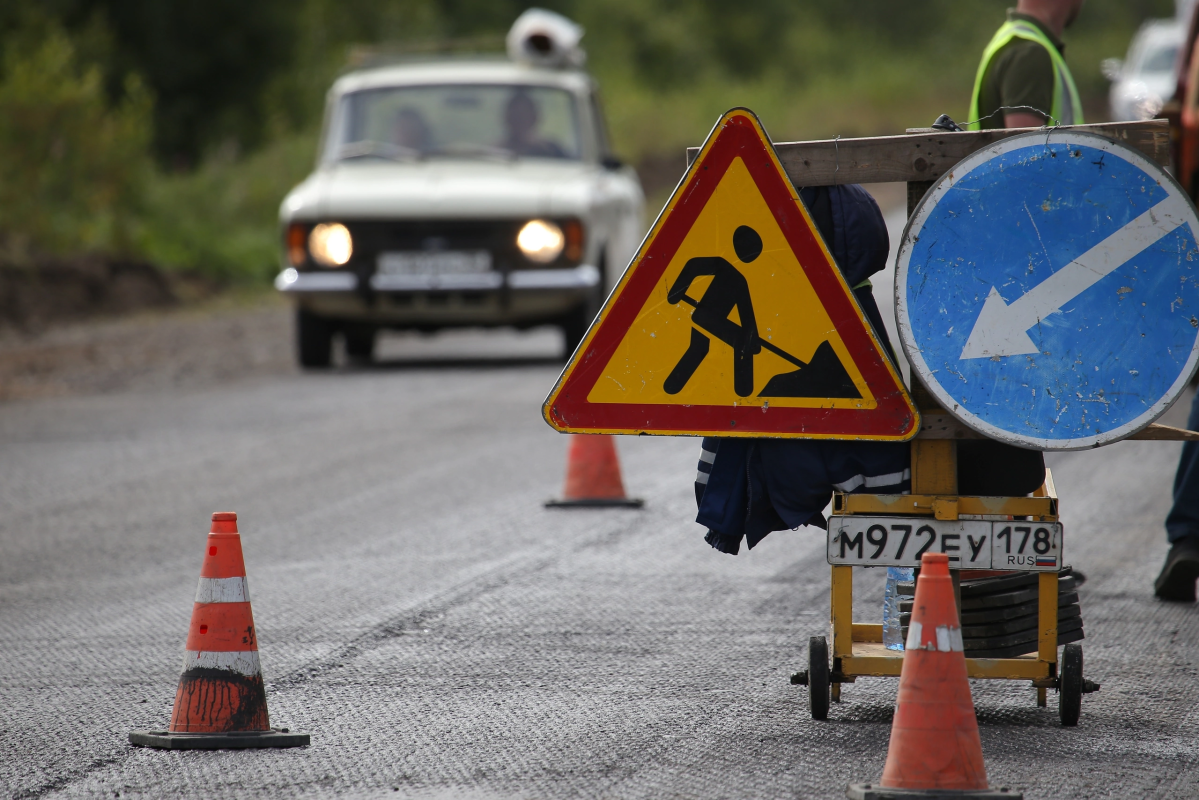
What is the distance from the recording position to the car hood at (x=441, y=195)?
40.5 feet

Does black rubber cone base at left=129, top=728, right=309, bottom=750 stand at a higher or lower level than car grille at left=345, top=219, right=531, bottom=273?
lower

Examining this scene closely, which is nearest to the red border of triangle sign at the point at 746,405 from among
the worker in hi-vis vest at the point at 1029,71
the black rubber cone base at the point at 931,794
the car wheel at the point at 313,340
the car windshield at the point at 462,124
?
the black rubber cone base at the point at 931,794

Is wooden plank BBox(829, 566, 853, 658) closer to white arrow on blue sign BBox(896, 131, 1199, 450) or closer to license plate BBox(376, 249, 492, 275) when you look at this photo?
white arrow on blue sign BBox(896, 131, 1199, 450)

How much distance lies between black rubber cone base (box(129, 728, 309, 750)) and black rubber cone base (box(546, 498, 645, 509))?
341 centimetres

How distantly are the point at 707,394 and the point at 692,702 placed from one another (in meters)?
0.87

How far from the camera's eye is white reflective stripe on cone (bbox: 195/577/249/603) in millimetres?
3898

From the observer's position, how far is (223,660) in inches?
152

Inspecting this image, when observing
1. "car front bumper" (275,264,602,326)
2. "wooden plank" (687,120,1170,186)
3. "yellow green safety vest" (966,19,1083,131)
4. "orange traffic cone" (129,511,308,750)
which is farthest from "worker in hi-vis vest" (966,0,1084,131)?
"car front bumper" (275,264,602,326)

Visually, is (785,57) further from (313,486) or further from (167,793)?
(167,793)

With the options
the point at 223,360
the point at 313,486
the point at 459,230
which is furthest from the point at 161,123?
the point at 313,486

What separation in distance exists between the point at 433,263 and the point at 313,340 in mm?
1422

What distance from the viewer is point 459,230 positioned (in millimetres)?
12414

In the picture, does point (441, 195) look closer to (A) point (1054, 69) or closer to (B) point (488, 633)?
(A) point (1054, 69)

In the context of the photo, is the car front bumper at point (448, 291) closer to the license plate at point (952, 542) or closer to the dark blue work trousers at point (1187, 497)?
the dark blue work trousers at point (1187, 497)
